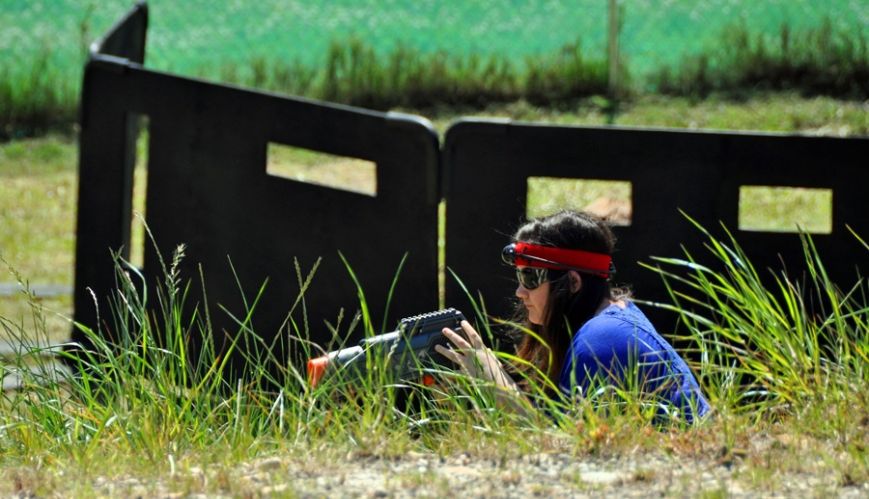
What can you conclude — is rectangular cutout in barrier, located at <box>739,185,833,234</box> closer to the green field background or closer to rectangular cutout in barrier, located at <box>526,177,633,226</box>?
rectangular cutout in barrier, located at <box>526,177,633,226</box>

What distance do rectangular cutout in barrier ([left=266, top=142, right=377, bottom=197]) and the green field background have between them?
1522 millimetres

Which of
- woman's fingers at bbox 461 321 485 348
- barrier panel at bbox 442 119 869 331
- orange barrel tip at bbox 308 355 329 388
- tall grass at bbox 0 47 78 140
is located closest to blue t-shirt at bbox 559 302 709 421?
woman's fingers at bbox 461 321 485 348

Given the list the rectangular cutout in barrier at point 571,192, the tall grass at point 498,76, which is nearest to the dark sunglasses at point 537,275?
the rectangular cutout in barrier at point 571,192

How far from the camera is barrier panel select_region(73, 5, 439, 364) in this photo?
17.7ft

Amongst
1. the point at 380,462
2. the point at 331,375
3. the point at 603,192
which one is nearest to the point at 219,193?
the point at 331,375

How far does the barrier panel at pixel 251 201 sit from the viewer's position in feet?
17.7

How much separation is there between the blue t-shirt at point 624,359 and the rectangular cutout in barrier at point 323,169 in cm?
627

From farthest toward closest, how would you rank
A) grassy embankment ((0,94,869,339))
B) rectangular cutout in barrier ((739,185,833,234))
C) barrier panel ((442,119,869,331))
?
grassy embankment ((0,94,869,339)) → rectangular cutout in barrier ((739,185,833,234)) → barrier panel ((442,119,869,331))

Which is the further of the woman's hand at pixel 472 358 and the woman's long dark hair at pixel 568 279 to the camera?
the woman's long dark hair at pixel 568 279

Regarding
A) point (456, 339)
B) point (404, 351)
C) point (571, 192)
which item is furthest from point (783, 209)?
point (404, 351)

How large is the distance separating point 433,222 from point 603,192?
13.0 ft

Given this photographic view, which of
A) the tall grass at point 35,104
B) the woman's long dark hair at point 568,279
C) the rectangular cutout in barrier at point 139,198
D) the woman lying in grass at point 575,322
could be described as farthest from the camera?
the tall grass at point 35,104

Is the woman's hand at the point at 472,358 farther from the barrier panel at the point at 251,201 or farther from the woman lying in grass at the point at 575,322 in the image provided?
the barrier panel at the point at 251,201

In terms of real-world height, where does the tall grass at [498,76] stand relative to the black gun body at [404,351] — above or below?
above
